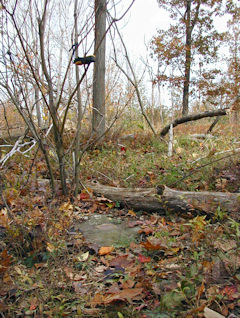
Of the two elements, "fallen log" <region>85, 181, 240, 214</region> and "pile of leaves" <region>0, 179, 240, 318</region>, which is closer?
"pile of leaves" <region>0, 179, 240, 318</region>

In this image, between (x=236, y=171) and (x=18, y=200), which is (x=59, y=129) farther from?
(x=236, y=171)

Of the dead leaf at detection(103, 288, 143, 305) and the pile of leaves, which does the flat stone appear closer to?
the pile of leaves

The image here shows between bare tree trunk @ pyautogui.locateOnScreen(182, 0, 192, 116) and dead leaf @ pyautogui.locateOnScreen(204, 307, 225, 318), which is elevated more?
bare tree trunk @ pyautogui.locateOnScreen(182, 0, 192, 116)

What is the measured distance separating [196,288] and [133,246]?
76 cm

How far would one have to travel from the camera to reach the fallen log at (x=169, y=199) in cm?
245

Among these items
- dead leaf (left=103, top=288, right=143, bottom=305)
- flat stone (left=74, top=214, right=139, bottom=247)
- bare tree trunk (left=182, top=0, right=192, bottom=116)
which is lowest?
dead leaf (left=103, top=288, right=143, bottom=305)

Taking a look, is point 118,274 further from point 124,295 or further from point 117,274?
point 124,295

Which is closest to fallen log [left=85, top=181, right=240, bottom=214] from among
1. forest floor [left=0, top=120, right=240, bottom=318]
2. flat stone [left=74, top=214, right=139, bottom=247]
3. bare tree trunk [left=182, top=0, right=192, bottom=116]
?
forest floor [left=0, top=120, right=240, bottom=318]

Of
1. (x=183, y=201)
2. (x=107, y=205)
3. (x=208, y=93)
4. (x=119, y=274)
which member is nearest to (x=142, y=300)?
(x=119, y=274)

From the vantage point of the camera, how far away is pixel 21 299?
170 cm

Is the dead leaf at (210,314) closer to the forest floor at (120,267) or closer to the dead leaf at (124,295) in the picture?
the forest floor at (120,267)

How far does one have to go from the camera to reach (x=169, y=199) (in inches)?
108

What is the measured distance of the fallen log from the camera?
8.04 ft

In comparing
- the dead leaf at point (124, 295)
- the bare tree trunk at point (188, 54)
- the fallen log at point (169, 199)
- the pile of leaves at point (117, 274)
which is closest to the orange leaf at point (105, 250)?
the pile of leaves at point (117, 274)
